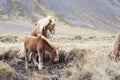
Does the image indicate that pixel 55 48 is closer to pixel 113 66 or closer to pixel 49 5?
pixel 113 66

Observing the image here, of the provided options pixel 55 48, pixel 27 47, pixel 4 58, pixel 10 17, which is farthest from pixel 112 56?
pixel 10 17

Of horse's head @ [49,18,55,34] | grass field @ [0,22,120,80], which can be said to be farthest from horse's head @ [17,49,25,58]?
horse's head @ [49,18,55,34]

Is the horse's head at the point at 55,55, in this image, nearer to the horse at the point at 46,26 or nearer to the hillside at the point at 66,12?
the horse at the point at 46,26

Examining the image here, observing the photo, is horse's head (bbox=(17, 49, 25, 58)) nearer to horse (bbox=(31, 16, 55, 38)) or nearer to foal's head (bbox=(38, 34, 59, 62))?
horse (bbox=(31, 16, 55, 38))

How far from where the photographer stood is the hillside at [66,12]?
127312 millimetres

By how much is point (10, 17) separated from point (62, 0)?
2925cm

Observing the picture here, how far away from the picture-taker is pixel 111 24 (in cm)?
14250

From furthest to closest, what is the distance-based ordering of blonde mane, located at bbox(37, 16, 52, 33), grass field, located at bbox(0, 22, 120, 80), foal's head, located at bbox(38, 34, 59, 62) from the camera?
blonde mane, located at bbox(37, 16, 52, 33)
foal's head, located at bbox(38, 34, 59, 62)
grass field, located at bbox(0, 22, 120, 80)

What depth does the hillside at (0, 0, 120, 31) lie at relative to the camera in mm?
127312

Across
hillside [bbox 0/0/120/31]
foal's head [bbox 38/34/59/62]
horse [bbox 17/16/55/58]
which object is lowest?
hillside [bbox 0/0/120/31]

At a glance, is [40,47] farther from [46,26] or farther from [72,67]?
[72,67]

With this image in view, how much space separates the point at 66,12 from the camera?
450ft

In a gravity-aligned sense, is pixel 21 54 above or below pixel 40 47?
below

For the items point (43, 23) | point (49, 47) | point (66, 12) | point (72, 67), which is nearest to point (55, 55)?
point (49, 47)
